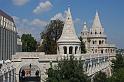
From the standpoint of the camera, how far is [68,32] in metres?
43.4

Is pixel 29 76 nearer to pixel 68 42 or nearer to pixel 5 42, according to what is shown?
pixel 5 42

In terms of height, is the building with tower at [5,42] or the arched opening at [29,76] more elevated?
the building with tower at [5,42]

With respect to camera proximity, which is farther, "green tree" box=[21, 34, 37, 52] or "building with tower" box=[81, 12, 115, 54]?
"green tree" box=[21, 34, 37, 52]

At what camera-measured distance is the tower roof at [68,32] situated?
140ft

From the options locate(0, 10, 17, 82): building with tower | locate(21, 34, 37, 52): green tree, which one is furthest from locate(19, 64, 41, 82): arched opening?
locate(21, 34, 37, 52): green tree

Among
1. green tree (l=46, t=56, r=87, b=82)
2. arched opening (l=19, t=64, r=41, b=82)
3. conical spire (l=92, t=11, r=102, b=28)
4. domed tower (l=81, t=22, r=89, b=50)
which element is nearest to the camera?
green tree (l=46, t=56, r=87, b=82)

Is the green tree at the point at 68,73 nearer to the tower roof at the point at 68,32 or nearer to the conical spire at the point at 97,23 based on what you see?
the tower roof at the point at 68,32

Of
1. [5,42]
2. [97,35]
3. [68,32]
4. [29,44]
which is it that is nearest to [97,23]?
[97,35]

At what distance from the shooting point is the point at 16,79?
41.6 m

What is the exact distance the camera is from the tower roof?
42781 millimetres

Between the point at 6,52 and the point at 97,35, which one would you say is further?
the point at 97,35

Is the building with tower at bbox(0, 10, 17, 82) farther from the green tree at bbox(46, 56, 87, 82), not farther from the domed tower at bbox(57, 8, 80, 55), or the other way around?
the domed tower at bbox(57, 8, 80, 55)

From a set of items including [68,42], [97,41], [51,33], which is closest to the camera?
[68,42]

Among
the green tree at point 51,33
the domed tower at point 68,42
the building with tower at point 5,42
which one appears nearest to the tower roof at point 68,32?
the domed tower at point 68,42
